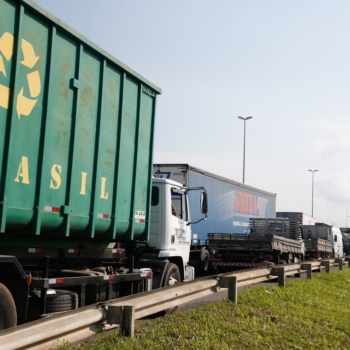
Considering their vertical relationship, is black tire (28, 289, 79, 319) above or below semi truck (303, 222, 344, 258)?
below

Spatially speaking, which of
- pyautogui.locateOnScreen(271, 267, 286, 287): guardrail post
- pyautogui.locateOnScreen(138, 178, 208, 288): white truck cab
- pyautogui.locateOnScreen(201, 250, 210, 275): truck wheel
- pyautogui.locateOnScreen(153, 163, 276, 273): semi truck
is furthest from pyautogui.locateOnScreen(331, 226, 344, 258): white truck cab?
pyautogui.locateOnScreen(138, 178, 208, 288): white truck cab

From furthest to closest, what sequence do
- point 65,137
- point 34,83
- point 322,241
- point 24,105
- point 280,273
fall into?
point 322,241 < point 280,273 < point 65,137 < point 34,83 < point 24,105

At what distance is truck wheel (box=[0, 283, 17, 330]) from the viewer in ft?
18.6

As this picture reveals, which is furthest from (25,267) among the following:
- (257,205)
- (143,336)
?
(257,205)

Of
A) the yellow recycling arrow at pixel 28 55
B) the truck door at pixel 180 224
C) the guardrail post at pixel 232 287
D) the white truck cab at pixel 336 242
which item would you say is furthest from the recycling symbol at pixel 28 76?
the white truck cab at pixel 336 242

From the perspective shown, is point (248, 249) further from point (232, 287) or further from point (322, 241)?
point (232, 287)

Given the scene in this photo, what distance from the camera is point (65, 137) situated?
269 inches

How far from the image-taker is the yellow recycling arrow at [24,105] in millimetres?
5968

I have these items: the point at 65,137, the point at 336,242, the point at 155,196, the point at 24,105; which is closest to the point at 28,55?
the point at 24,105

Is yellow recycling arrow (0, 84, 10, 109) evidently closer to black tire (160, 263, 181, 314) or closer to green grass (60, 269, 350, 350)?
green grass (60, 269, 350, 350)

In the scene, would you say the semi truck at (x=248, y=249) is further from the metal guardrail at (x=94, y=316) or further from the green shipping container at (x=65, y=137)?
the green shipping container at (x=65, y=137)

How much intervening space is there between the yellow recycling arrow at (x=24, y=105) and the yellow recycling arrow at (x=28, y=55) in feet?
1.23

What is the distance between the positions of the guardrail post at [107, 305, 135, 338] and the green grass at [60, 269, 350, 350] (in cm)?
10

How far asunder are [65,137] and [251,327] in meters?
3.62
